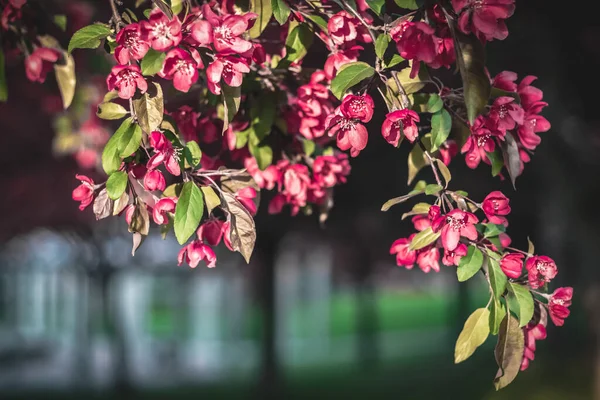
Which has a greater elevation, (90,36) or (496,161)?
(90,36)

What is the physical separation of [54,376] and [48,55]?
43.4 ft

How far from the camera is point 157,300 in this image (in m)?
26.2

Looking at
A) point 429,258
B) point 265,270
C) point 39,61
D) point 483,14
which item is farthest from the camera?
point 265,270

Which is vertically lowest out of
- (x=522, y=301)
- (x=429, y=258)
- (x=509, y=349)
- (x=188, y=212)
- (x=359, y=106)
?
(x=509, y=349)

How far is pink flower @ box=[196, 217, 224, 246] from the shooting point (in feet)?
5.44

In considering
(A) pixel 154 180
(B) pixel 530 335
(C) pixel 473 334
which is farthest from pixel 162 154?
(B) pixel 530 335

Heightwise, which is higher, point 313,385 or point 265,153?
point 265,153

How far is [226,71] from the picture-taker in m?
1.49

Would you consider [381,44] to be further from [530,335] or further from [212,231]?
[530,335]

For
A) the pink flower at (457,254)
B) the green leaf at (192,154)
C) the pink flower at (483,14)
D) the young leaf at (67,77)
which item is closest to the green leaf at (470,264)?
the pink flower at (457,254)

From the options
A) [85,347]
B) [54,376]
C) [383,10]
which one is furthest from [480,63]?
[54,376]

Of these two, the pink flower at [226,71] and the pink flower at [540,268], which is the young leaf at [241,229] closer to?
the pink flower at [226,71]

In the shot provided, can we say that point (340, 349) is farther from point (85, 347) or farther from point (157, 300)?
point (85, 347)

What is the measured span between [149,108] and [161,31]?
0.17 metres
